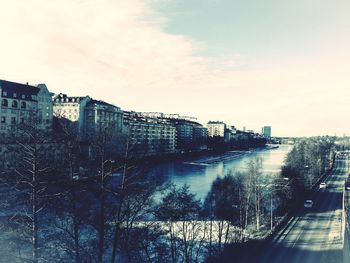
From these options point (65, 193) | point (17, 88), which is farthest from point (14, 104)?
point (65, 193)

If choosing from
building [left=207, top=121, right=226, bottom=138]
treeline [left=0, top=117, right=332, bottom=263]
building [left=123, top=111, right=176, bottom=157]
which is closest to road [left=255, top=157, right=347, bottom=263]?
treeline [left=0, top=117, right=332, bottom=263]

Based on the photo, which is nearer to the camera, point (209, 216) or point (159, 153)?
point (209, 216)

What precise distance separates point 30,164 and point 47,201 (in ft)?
4.00

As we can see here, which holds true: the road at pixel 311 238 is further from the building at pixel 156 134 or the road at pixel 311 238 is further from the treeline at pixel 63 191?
the building at pixel 156 134

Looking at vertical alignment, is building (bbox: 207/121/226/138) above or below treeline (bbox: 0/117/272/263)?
above

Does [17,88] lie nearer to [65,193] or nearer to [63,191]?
[63,191]

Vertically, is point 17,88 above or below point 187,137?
above

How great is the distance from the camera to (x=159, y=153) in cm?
8650

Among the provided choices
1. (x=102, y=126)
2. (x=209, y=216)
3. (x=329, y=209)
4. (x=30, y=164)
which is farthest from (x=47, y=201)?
(x=329, y=209)

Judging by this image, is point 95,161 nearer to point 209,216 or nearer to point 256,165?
point 209,216

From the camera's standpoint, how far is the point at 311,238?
81.7ft

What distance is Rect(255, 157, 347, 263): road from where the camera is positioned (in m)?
21.0

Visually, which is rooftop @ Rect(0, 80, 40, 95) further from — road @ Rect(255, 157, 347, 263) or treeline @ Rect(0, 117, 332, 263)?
treeline @ Rect(0, 117, 332, 263)

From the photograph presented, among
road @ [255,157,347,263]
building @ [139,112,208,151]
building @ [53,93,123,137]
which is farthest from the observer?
building @ [139,112,208,151]
